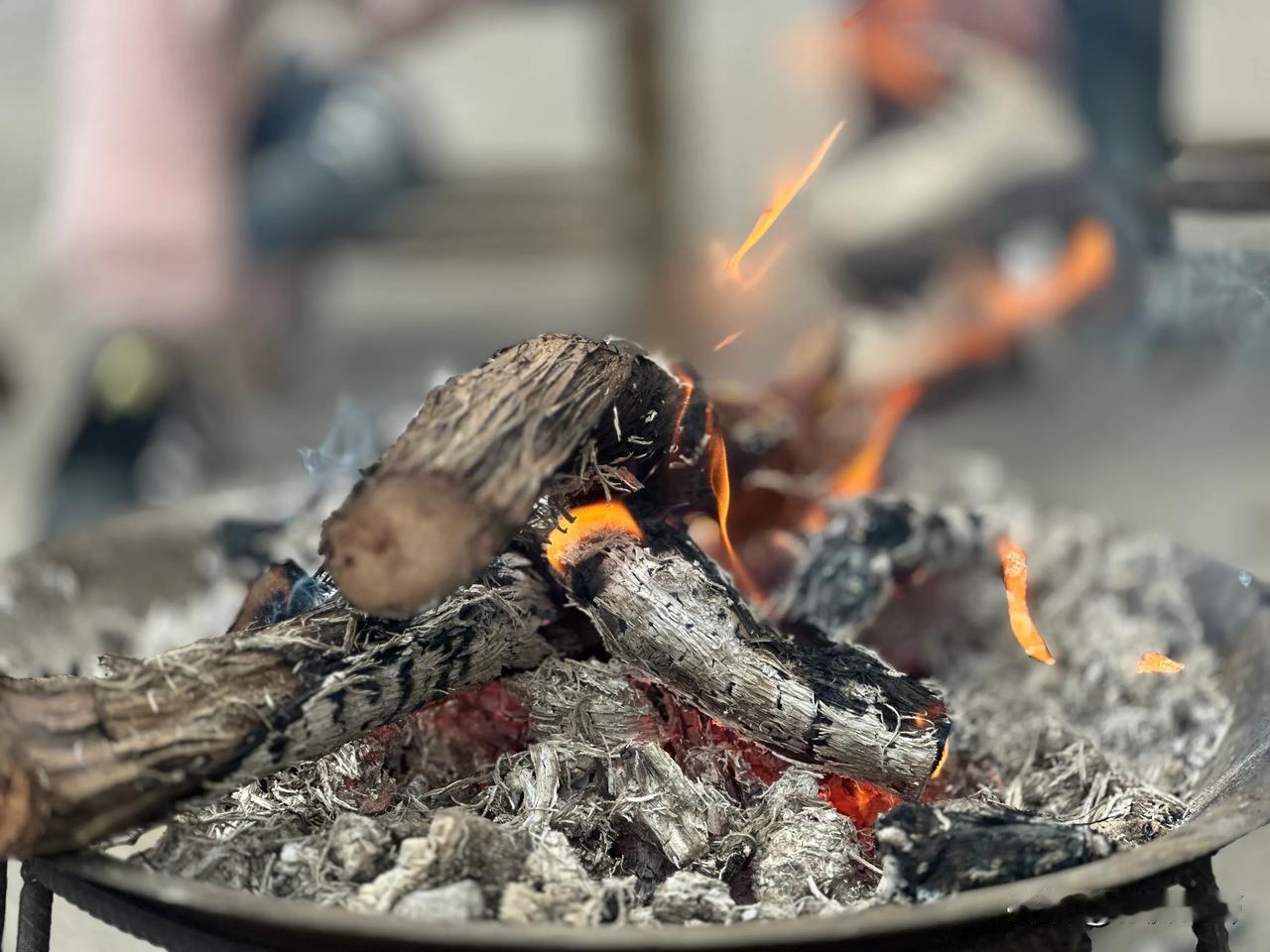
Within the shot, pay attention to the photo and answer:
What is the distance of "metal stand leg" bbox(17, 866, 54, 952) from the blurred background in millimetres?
1785

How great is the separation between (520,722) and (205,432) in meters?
2.69

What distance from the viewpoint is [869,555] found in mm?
1849

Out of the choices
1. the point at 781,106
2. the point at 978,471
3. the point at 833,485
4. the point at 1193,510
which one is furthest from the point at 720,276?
the point at 781,106

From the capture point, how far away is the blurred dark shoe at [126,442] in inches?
139

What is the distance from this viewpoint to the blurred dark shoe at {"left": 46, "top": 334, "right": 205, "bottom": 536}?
3.52 metres

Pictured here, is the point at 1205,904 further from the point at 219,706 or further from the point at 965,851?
the point at 219,706

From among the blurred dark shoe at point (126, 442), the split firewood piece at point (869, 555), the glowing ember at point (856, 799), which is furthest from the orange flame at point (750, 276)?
the blurred dark shoe at point (126, 442)

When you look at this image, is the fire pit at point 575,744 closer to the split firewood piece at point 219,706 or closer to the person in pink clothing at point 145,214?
the split firewood piece at point 219,706

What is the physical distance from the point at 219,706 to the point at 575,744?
1.18ft

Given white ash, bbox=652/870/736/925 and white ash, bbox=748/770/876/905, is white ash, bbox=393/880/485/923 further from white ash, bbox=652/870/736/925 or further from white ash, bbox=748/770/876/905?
white ash, bbox=748/770/876/905

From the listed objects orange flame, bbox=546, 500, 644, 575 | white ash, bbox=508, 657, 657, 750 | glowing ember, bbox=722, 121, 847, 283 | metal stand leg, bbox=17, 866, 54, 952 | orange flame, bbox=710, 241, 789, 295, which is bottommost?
metal stand leg, bbox=17, 866, 54, 952

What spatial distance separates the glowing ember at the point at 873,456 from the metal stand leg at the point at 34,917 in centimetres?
123

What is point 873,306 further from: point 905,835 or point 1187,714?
point 905,835

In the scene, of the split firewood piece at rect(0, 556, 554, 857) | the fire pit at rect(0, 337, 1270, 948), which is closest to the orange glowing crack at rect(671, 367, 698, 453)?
the fire pit at rect(0, 337, 1270, 948)
